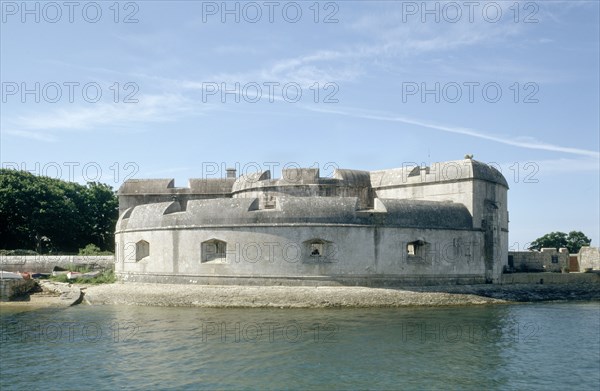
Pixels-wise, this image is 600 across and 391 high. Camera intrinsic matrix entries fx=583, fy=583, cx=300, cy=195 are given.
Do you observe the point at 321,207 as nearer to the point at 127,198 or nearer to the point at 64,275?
the point at 127,198

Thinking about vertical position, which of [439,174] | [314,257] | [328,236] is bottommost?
[314,257]

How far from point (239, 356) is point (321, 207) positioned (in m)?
8.15

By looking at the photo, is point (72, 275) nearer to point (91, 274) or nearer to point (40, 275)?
point (91, 274)

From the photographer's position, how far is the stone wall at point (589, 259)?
1021 inches

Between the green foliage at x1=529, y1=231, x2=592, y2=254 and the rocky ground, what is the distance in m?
29.4

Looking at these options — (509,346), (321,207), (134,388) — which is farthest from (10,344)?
(509,346)

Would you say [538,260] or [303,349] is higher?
[538,260]

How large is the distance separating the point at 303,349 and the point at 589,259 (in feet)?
60.1

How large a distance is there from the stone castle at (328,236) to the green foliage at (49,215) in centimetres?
1613

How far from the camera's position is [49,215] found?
3728cm

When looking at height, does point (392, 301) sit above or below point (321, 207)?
below

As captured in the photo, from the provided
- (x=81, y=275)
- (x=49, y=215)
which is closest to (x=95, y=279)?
(x=81, y=275)

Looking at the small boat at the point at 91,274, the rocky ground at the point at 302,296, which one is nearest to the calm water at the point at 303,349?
the rocky ground at the point at 302,296

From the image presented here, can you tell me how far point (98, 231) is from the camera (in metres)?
40.6
